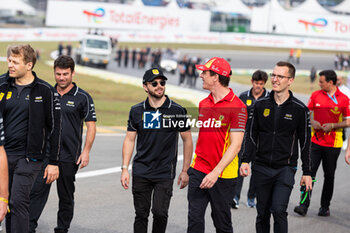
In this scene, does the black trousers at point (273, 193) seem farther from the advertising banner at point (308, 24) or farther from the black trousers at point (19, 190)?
the advertising banner at point (308, 24)

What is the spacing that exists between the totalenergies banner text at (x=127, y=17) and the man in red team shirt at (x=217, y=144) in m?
69.0

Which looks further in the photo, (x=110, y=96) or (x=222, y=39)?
(x=222, y=39)

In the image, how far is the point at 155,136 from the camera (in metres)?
6.23

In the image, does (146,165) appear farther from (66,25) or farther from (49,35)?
(66,25)

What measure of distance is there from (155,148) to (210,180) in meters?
0.76

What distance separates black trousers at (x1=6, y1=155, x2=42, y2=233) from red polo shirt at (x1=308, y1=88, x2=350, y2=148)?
4.54m

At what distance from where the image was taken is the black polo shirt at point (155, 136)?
6.23 meters

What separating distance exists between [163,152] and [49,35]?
59.7m

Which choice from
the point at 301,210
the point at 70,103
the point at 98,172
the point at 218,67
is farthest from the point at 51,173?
the point at 98,172

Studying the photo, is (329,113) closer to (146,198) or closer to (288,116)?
(288,116)

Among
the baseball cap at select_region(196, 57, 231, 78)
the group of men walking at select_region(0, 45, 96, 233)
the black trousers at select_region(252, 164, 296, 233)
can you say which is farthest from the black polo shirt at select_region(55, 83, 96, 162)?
the black trousers at select_region(252, 164, 296, 233)

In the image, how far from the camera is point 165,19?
75438 millimetres

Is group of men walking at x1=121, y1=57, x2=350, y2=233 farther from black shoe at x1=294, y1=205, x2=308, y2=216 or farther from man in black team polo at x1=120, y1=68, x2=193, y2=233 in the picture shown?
black shoe at x1=294, y1=205, x2=308, y2=216

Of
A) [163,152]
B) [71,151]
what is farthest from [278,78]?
[71,151]
